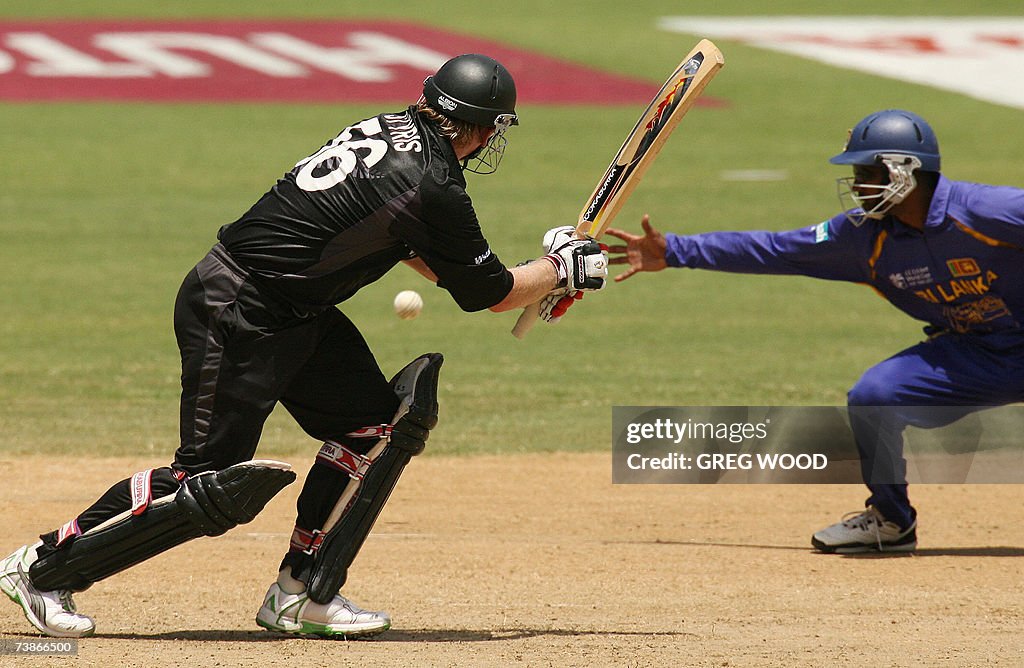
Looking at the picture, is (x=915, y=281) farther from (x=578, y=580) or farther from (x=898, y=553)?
(x=578, y=580)

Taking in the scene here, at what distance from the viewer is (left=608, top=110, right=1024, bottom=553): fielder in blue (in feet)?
21.5

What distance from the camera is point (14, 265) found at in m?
13.5

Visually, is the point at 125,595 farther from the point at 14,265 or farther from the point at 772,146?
the point at 772,146

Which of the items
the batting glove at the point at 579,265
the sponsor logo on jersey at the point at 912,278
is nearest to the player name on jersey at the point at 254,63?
the sponsor logo on jersey at the point at 912,278

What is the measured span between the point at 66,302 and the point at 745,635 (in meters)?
8.39

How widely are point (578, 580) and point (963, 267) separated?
7.16 ft

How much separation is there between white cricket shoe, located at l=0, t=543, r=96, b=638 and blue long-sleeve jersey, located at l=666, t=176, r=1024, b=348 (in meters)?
3.22

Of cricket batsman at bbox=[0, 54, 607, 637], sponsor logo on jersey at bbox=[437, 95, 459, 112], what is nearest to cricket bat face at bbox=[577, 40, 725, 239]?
cricket batsman at bbox=[0, 54, 607, 637]

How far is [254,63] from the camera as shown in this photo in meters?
25.3

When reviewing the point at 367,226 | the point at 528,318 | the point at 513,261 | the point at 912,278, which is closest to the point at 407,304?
the point at 528,318

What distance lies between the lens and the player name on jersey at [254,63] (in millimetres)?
23031

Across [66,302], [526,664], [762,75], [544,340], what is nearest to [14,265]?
[66,302]

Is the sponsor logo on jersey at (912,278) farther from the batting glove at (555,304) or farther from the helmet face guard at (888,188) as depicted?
the batting glove at (555,304)

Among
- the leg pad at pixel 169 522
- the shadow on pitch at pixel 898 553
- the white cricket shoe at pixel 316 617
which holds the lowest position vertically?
the shadow on pitch at pixel 898 553
